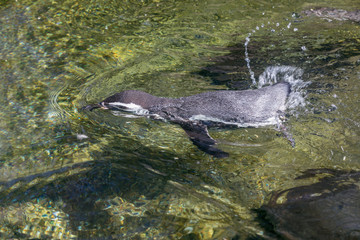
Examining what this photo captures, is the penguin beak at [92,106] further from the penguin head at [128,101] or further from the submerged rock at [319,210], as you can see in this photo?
the submerged rock at [319,210]

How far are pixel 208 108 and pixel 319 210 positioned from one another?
185 centimetres

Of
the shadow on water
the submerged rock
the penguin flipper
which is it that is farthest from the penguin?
the submerged rock

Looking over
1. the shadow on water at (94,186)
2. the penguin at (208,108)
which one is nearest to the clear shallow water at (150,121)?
the shadow on water at (94,186)

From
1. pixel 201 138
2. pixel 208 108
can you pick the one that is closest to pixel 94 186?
pixel 201 138

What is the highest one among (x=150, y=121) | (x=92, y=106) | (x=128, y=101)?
(x=128, y=101)

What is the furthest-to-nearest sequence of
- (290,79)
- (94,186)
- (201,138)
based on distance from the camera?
1. (290,79)
2. (201,138)
3. (94,186)

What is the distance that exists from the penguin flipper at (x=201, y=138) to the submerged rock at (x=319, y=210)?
86 cm

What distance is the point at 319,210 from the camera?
9.41 ft

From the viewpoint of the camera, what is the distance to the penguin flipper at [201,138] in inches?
150

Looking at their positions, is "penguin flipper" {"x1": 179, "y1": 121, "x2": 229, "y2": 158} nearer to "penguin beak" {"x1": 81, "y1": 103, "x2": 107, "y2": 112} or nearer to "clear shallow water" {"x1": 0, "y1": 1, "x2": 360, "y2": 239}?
"clear shallow water" {"x1": 0, "y1": 1, "x2": 360, "y2": 239}

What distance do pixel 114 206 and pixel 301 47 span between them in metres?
4.54

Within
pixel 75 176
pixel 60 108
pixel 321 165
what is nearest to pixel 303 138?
pixel 321 165

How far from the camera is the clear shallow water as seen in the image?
3043 mm

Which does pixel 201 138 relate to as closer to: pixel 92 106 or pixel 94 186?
pixel 94 186
